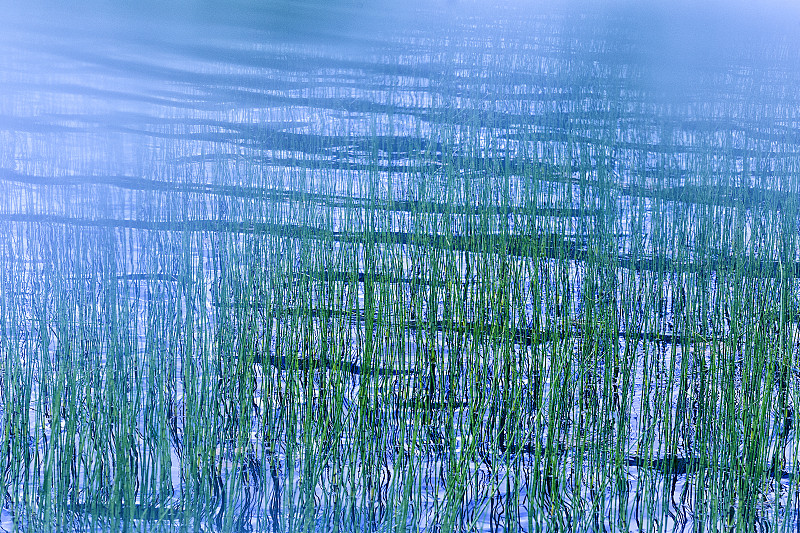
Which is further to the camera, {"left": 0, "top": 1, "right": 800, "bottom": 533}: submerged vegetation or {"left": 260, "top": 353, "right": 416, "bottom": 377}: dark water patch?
{"left": 260, "top": 353, "right": 416, "bottom": 377}: dark water patch

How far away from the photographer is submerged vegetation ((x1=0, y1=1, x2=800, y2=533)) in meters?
1.96

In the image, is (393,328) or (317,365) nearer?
(317,365)

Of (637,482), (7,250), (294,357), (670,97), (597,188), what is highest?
(670,97)

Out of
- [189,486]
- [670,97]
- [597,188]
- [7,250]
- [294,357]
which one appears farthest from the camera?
[670,97]

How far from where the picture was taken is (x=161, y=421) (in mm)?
2031

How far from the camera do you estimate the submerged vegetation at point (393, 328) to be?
6.42 ft

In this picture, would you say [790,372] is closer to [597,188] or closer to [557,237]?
[557,237]

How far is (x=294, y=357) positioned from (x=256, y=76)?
18.5ft

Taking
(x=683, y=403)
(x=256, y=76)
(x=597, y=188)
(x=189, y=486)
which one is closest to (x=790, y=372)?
(x=683, y=403)

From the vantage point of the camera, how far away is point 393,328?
2.82 meters

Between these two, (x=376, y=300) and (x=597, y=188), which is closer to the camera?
(x=376, y=300)

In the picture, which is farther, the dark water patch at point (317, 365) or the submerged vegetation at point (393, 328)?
the dark water patch at point (317, 365)

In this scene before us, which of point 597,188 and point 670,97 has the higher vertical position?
point 670,97

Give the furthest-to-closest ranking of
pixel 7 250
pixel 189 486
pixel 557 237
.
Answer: pixel 557 237 < pixel 7 250 < pixel 189 486
